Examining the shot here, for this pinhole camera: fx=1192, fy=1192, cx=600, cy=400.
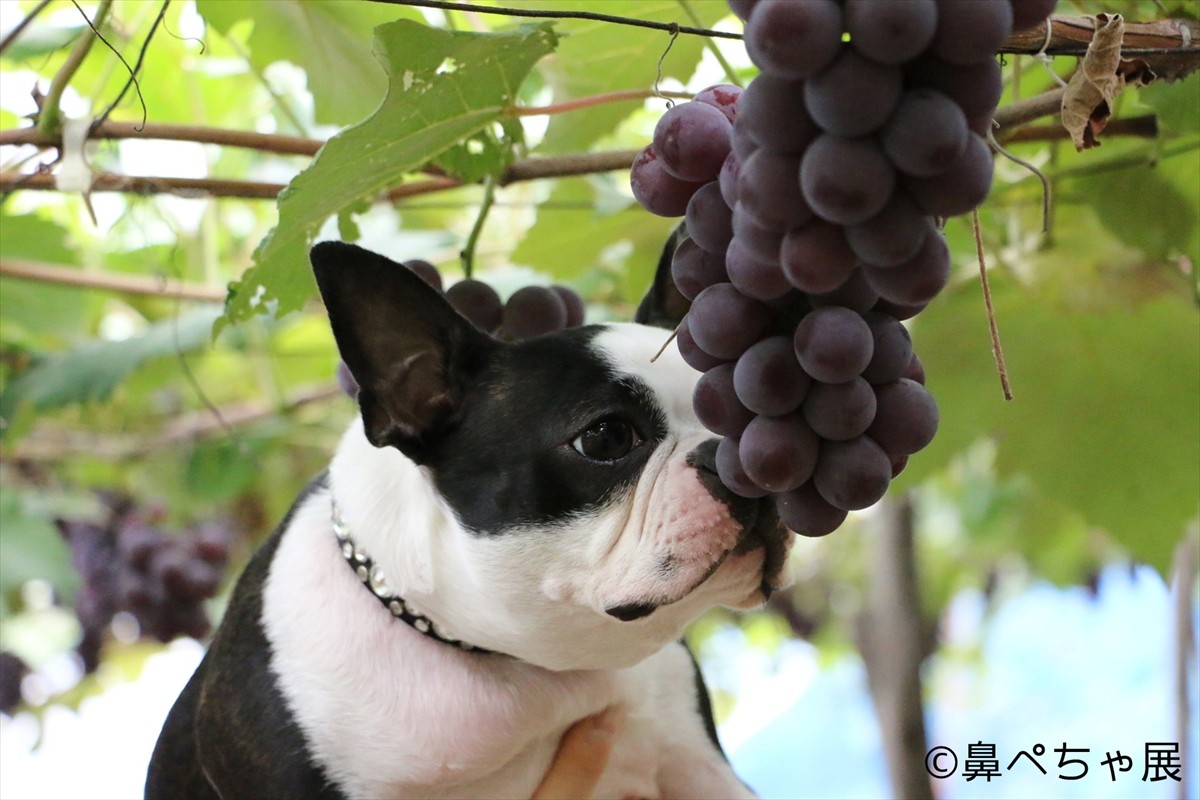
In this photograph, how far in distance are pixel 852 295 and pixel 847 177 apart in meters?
0.13

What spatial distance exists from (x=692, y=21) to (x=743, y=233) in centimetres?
51

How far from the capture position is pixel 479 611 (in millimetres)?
985

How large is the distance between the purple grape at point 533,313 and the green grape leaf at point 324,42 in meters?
0.25

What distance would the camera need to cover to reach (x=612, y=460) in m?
0.92

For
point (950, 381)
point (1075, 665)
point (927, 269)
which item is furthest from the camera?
point (1075, 665)

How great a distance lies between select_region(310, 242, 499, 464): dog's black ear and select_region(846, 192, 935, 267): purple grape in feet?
1.48

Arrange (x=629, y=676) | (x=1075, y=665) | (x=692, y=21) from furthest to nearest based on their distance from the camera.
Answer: (x=1075, y=665)
(x=629, y=676)
(x=692, y=21)

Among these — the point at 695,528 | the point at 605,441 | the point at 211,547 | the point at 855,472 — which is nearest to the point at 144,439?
the point at 211,547

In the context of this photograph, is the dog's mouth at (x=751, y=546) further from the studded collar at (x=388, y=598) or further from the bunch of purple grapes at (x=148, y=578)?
the bunch of purple grapes at (x=148, y=578)

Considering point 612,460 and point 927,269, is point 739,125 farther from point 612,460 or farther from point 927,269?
point 612,460

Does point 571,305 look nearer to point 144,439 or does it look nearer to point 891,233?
point 891,233

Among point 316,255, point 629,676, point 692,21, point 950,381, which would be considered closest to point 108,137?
point 316,255

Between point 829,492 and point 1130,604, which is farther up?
point 829,492

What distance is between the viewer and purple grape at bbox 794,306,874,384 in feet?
1.98
